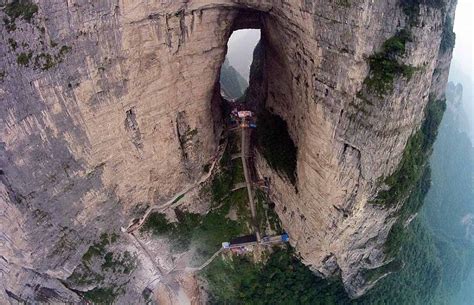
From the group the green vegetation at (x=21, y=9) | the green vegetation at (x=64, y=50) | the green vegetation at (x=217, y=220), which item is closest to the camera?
the green vegetation at (x=21, y=9)

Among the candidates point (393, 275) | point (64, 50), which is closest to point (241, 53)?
point (393, 275)

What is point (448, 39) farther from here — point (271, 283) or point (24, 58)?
point (24, 58)

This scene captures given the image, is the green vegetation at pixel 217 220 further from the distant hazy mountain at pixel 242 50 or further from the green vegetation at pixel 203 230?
the distant hazy mountain at pixel 242 50

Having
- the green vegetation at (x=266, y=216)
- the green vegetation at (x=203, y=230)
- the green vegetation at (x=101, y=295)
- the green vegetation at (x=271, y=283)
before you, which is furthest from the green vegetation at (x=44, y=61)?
the green vegetation at (x=271, y=283)

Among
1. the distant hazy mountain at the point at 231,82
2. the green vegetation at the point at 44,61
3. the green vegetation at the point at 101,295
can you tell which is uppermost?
the green vegetation at the point at 44,61

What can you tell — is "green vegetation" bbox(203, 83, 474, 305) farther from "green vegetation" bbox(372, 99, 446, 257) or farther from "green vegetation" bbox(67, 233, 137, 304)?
"green vegetation" bbox(67, 233, 137, 304)

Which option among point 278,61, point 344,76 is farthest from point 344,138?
point 278,61
